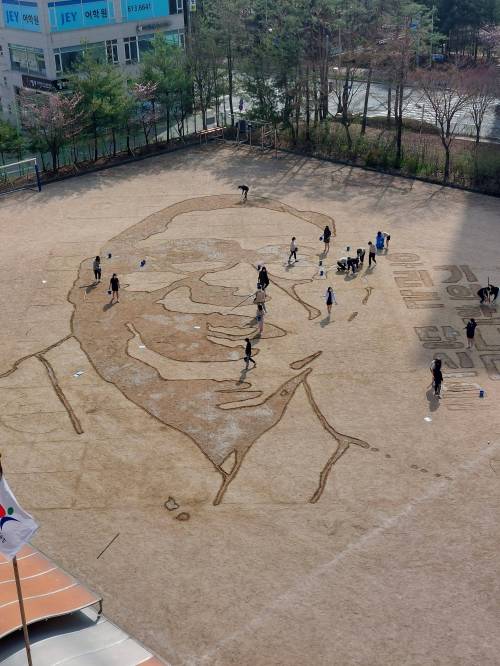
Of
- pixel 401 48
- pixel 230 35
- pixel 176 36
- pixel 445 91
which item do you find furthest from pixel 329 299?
pixel 176 36

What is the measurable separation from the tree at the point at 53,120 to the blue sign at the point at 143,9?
57.8 feet

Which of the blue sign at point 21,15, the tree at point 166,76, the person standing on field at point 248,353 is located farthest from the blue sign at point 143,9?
the person standing on field at point 248,353

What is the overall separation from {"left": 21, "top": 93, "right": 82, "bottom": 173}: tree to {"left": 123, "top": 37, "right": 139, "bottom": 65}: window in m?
16.7

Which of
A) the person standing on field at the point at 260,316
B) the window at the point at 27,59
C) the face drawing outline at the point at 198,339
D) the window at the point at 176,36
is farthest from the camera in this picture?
the window at the point at 176,36

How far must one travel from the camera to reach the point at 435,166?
55875mm

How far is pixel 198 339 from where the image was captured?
34969 mm

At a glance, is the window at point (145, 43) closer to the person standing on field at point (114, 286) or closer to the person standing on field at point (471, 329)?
the person standing on field at point (114, 286)

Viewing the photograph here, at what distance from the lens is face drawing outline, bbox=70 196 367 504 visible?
2934cm

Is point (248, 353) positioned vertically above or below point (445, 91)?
below

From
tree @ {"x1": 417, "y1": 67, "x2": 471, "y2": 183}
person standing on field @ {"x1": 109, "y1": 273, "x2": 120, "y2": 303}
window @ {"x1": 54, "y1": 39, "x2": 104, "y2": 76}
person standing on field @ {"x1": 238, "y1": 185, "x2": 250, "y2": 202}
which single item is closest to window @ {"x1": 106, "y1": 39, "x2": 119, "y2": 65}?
window @ {"x1": 54, "y1": 39, "x2": 104, "y2": 76}

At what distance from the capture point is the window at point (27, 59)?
222ft

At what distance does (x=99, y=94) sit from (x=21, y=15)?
16938 millimetres

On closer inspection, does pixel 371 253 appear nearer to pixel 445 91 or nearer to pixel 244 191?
pixel 244 191

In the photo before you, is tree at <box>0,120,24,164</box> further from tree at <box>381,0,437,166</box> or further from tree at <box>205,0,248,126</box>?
tree at <box>381,0,437,166</box>
